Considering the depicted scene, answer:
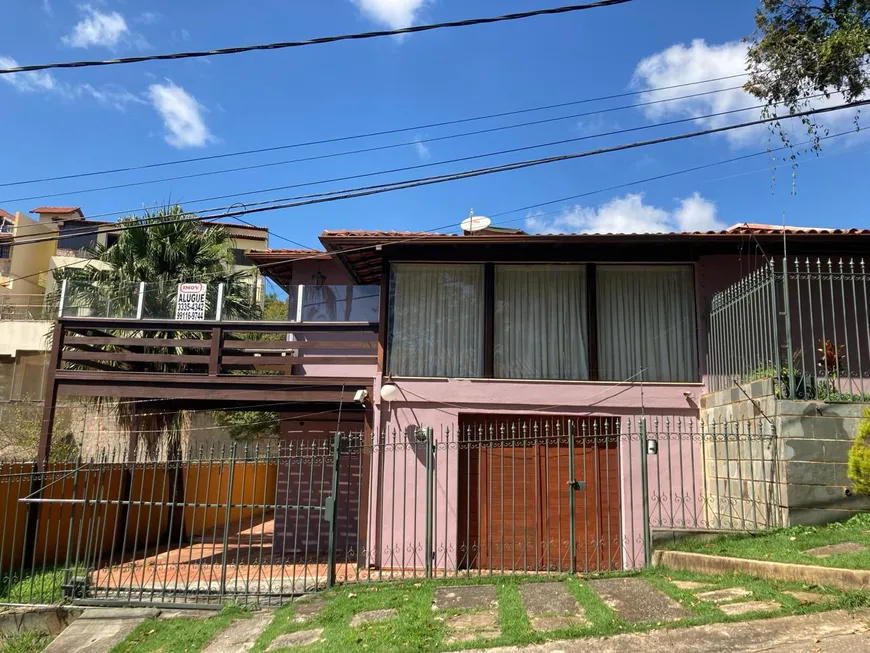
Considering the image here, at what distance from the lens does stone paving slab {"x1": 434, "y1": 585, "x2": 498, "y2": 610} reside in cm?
623

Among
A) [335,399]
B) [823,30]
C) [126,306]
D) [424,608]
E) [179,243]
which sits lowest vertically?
[424,608]

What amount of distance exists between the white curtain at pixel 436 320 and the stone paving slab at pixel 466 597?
3738mm

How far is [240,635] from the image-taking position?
21.6 feet

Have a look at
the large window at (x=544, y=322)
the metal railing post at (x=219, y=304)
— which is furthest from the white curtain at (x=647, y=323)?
the metal railing post at (x=219, y=304)

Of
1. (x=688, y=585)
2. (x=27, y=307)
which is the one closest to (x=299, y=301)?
(x=688, y=585)

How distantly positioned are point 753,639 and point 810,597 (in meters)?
0.92

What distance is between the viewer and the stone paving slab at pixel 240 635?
6238 mm

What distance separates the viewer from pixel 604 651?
15.7 feet

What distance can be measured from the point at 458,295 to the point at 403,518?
3.54 metres

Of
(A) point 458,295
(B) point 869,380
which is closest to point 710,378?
(B) point 869,380

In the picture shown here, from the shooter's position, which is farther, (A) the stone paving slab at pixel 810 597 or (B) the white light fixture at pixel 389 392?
(B) the white light fixture at pixel 389 392

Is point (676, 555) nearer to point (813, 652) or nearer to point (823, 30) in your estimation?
point (813, 652)

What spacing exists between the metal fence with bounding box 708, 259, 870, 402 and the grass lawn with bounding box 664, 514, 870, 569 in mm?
1414

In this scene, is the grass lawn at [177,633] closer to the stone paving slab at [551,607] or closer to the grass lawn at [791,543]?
the stone paving slab at [551,607]
